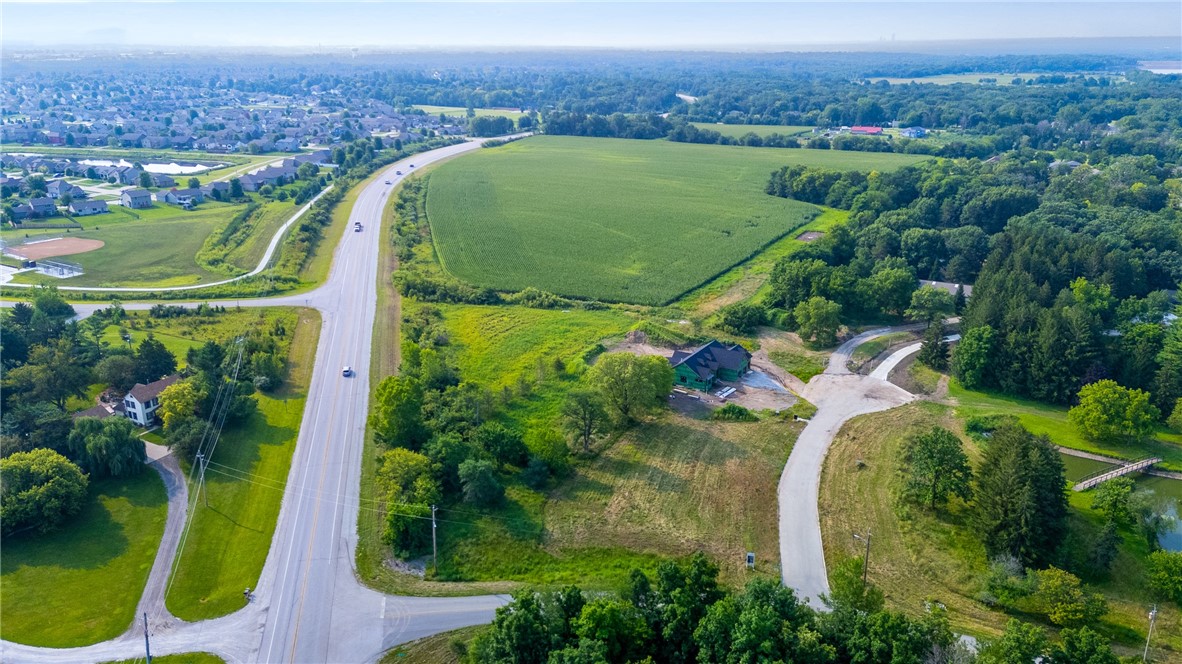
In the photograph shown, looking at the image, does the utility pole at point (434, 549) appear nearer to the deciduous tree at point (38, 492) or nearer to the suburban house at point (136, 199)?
the deciduous tree at point (38, 492)

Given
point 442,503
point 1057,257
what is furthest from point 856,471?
point 1057,257

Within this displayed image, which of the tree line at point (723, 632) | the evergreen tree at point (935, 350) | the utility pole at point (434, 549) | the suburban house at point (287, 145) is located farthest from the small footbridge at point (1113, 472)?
the suburban house at point (287, 145)

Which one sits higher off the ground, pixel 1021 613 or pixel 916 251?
pixel 916 251

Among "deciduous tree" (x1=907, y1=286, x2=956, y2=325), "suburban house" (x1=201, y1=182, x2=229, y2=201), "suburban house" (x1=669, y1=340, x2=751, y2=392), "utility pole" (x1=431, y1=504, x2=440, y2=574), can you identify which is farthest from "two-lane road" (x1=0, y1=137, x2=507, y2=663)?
"suburban house" (x1=201, y1=182, x2=229, y2=201)

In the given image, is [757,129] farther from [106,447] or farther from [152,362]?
[106,447]

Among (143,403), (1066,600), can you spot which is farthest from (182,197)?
(1066,600)

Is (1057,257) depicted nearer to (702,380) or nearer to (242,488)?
(702,380)
